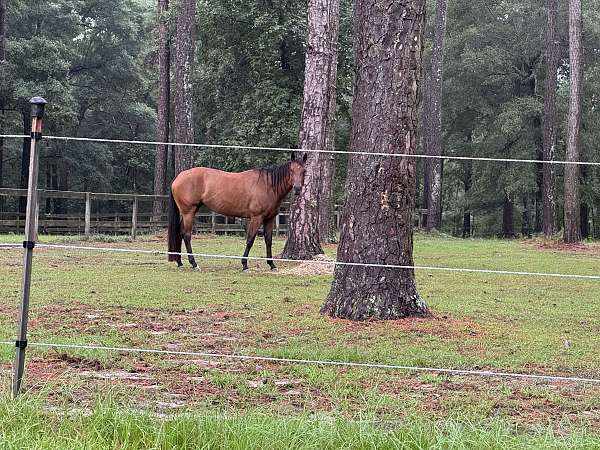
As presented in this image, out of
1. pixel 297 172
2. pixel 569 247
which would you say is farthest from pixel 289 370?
pixel 569 247

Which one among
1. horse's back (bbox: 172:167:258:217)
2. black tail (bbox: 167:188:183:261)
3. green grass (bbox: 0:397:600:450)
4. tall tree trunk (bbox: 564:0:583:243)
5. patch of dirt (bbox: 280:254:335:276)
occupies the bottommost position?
green grass (bbox: 0:397:600:450)

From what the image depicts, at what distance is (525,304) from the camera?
26.5ft

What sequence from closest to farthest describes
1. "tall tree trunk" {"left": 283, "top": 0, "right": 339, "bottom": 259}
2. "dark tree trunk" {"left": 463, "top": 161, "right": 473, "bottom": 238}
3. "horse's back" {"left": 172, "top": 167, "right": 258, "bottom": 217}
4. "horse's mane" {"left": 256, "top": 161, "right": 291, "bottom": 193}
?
"horse's mane" {"left": 256, "top": 161, "right": 291, "bottom": 193}
"horse's back" {"left": 172, "top": 167, "right": 258, "bottom": 217}
"tall tree trunk" {"left": 283, "top": 0, "right": 339, "bottom": 259}
"dark tree trunk" {"left": 463, "top": 161, "right": 473, "bottom": 238}

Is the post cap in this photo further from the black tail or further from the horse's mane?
the black tail

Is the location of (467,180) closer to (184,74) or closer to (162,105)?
(162,105)

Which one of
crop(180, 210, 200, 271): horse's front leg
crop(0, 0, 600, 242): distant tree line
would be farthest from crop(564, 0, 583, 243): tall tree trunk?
crop(180, 210, 200, 271): horse's front leg

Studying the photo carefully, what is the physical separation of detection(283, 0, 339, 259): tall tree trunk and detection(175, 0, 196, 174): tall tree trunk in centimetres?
1044

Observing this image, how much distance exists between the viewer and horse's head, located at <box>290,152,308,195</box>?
11.0 metres

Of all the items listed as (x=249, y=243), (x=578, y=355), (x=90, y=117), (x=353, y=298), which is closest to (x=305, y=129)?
(x=249, y=243)

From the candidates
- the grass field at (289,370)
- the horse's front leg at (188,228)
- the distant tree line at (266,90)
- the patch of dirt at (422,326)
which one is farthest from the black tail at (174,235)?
the distant tree line at (266,90)

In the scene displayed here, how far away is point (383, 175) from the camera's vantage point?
6.55m

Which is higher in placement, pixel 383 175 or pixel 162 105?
pixel 162 105

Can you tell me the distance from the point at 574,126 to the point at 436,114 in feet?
23.0

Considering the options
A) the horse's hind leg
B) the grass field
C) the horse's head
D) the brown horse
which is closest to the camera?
the grass field
